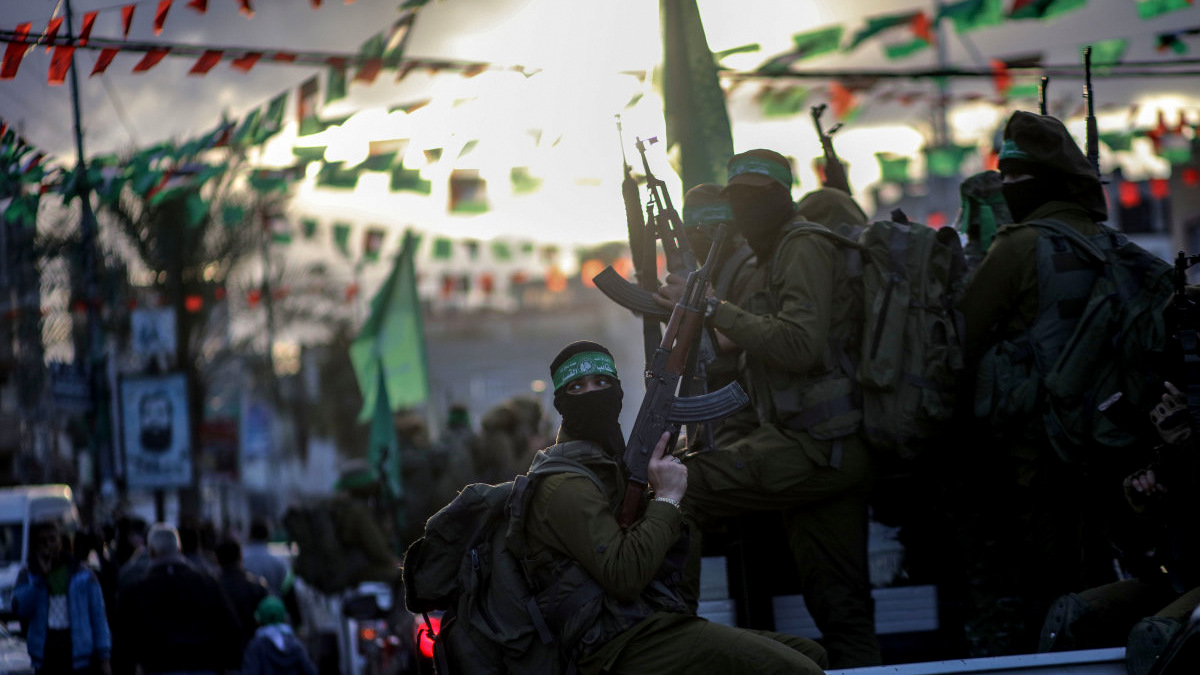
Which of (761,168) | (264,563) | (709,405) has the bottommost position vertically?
(264,563)

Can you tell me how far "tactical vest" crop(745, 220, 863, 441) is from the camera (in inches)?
201

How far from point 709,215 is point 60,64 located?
5342mm

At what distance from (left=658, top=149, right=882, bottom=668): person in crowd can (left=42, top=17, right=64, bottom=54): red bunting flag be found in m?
5.08

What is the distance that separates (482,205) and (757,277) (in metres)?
9.98

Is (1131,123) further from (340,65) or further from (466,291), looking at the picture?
(466,291)

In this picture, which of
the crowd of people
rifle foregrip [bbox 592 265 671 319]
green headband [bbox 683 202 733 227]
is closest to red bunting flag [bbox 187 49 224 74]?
the crowd of people

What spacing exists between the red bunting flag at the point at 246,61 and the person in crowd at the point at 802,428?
17.4 feet

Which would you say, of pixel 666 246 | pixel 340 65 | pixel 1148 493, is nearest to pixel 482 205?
pixel 340 65

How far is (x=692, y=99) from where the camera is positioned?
25.1ft

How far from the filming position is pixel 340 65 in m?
9.78

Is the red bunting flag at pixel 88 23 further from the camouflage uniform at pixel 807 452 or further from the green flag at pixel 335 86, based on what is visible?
the camouflage uniform at pixel 807 452

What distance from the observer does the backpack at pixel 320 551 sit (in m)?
12.7

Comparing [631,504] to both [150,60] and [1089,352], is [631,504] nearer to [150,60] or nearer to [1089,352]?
[1089,352]

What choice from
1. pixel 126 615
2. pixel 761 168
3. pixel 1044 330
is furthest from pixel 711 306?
pixel 126 615
